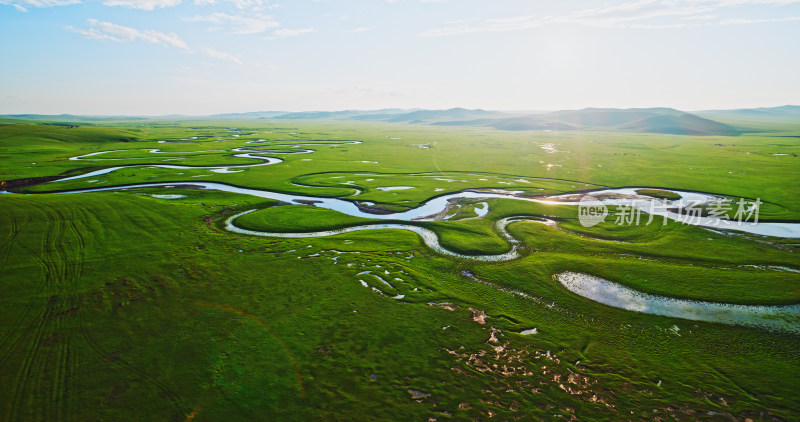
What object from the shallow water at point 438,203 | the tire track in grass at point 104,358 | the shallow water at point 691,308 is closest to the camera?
the tire track in grass at point 104,358

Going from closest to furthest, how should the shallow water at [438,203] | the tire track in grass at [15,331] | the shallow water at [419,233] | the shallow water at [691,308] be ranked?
1. the tire track in grass at [15,331]
2. the shallow water at [691,308]
3. the shallow water at [419,233]
4. the shallow water at [438,203]

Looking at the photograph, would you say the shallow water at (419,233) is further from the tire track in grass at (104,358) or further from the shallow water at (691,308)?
the tire track in grass at (104,358)

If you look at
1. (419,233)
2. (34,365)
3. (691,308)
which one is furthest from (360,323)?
(691,308)

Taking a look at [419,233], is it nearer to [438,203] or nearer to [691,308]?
[438,203]

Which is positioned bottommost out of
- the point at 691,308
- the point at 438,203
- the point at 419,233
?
the point at 691,308

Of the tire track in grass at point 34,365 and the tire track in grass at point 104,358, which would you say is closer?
the tire track in grass at point 34,365

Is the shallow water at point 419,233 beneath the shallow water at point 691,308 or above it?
above

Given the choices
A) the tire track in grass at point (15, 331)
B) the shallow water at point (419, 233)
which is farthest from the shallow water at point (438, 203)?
the tire track in grass at point (15, 331)

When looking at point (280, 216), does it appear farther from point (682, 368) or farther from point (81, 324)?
point (682, 368)

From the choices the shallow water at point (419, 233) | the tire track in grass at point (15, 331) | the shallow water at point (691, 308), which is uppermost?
the shallow water at point (419, 233)
